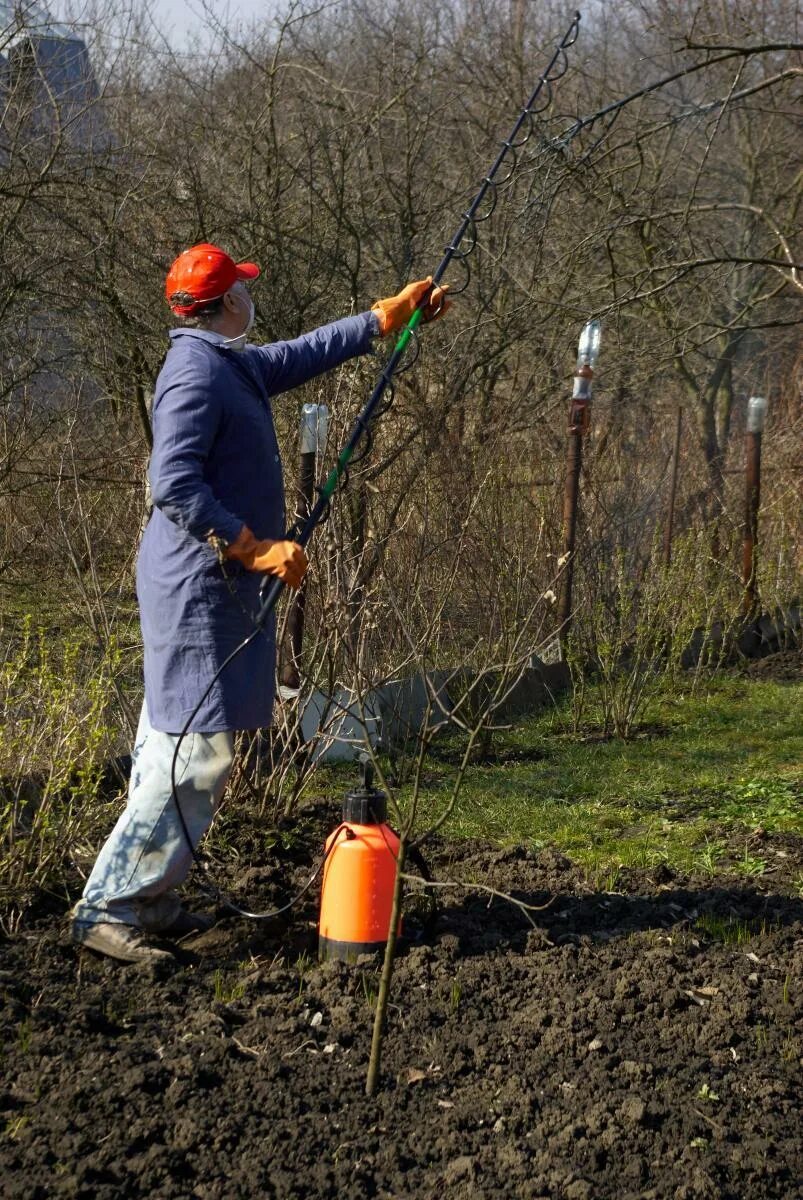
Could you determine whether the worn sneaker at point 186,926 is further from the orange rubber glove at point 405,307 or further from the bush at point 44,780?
the orange rubber glove at point 405,307

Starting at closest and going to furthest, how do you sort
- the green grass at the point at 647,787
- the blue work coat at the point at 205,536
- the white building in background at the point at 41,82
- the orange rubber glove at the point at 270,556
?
the orange rubber glove at the point at 270,556 < the blue work coat at the point at 205,536 < the green grass at the point at 647,787 < the white building in background at the point at 41,82

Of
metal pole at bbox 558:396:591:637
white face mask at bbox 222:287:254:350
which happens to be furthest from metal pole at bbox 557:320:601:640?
white face mask at bbox 222:287:254:350

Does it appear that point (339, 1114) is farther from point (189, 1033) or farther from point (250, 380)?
point (250, 380)

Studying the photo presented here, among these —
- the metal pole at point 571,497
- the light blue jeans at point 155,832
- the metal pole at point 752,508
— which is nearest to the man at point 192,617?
the light blue jeans at point 155,832

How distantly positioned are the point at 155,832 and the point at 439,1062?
1053mm

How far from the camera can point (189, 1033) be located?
3.03 metres

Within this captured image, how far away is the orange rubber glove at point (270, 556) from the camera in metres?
3.26

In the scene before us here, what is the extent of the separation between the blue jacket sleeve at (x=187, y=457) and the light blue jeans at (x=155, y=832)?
1.94 feet

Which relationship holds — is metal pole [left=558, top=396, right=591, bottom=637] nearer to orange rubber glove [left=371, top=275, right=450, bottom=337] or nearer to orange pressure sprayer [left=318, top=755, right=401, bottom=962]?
orange rubber glove [left=371, top=275, right=450, bottom=337]

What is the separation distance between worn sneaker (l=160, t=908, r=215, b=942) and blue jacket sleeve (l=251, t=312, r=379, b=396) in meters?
1.56

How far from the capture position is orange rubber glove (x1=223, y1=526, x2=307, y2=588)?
3262mm

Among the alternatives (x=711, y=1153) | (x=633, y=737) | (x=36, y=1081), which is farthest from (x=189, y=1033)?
(x=633, y=737)

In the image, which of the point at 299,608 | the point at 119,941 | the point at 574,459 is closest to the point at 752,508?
the point at 574,459

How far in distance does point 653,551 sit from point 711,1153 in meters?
5.58
